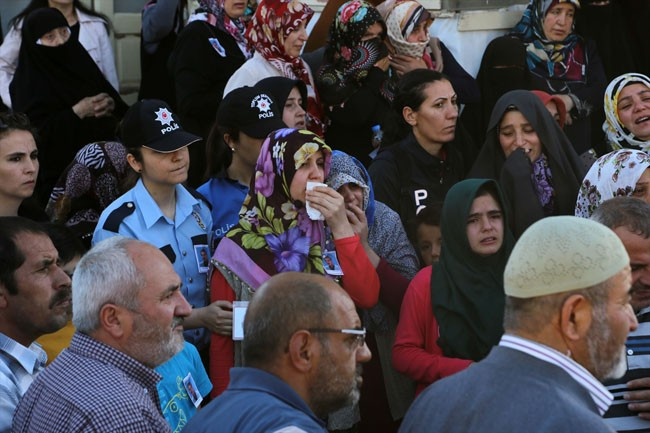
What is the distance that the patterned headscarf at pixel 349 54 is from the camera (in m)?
6.42

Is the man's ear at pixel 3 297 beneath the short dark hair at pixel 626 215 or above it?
beneath

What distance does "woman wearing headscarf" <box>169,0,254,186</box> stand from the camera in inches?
246

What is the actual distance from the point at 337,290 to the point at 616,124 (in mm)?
3444

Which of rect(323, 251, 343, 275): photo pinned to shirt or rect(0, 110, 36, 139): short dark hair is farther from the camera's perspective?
rect(0, 110, 36, 139): short dark hair

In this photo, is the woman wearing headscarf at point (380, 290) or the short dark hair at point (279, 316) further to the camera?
the woman wearing headscarf at point (380, 290)

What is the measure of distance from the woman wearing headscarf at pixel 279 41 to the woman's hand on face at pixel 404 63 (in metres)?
0.64

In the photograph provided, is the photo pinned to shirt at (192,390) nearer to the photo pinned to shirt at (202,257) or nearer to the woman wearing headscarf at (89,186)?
the photo pinned to shirt at (202,257)

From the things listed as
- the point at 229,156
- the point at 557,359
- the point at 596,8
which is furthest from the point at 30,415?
the point at 596,8

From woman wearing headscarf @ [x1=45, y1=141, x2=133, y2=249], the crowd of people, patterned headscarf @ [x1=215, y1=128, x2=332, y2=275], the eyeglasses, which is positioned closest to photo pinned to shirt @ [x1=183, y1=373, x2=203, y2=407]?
the crowd of people

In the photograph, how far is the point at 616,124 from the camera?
6262 millimetres

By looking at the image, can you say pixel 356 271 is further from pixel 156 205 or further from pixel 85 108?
pixel 85 108

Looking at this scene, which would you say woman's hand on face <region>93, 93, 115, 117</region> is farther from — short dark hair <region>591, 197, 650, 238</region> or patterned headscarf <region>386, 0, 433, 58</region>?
short dark hair <region>591, 197, 650, 238</region>

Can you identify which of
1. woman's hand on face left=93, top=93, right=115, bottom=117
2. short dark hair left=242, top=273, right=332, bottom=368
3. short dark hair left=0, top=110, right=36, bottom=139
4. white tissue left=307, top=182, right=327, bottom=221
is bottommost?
woman's hand on face left=93, top=93, right=115, bottom=117

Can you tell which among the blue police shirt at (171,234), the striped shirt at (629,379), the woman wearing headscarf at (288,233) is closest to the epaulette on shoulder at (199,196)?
the blue police shirt at (171,234)
